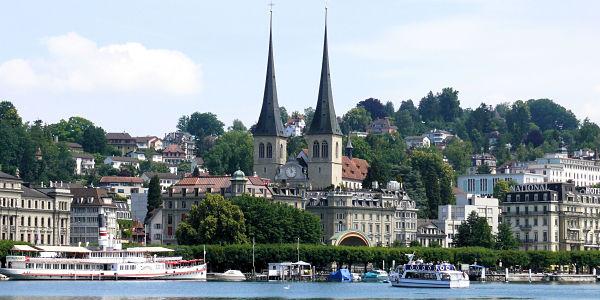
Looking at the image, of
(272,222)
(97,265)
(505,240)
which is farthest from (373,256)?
(97,265)

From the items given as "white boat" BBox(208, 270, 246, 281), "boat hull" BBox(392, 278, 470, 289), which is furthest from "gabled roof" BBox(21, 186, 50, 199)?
"boat hull" BBox(392, 278, 470, 289)

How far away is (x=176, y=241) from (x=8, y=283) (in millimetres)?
43521

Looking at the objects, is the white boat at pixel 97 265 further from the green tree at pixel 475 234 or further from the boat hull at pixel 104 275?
the green tree at pixel 475 234

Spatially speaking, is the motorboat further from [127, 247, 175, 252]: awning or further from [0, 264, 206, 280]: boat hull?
[127, 247, 175, 252]: awning

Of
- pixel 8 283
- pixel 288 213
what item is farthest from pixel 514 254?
pixel 8 283

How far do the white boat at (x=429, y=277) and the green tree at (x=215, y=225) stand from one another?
23.0 m

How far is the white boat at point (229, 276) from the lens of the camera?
533ft

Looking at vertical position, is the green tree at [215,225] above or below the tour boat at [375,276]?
above

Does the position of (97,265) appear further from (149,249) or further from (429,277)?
(429,277)

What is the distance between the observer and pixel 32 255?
166000mm

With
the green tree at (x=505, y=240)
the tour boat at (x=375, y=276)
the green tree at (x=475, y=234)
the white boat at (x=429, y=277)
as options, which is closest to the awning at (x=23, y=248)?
the tour boat at (x=375, y=276)

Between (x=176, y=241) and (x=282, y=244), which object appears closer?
(x=282, y=244)

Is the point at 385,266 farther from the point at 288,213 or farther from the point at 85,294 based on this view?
the point at 85,294

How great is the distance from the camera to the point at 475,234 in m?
195
